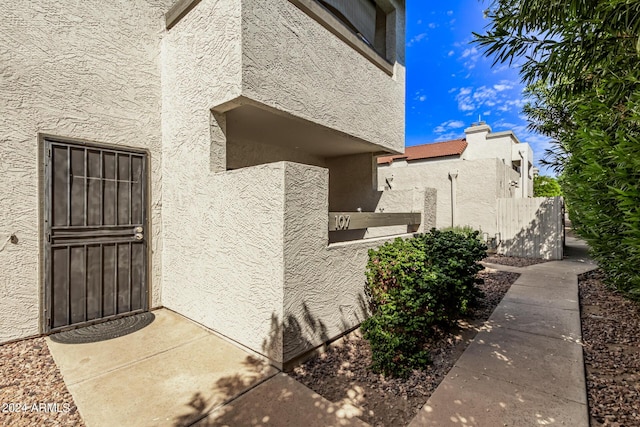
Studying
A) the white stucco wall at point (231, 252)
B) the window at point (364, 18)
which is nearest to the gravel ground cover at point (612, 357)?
the white stucco wall at point (231, 252)

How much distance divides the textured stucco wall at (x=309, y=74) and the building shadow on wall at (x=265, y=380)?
3323 mm

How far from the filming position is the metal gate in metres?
4.43

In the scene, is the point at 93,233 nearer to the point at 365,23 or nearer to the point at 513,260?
the point at 365,23

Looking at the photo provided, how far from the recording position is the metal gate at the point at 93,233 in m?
4.43

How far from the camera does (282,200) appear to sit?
3.48m

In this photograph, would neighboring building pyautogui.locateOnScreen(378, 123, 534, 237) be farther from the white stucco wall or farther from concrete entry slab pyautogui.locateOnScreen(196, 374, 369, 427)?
concrete entry slab pyautogui.locateOnScreen(196, 374, 369, 427)

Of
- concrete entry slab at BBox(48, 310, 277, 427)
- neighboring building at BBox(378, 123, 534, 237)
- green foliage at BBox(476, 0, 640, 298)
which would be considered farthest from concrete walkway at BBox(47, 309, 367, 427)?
neighboring building at BBox(378, 123, 534, 237)

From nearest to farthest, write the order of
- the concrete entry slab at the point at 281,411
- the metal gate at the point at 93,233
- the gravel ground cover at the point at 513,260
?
the concrete entry slab at the point at 281,411 < the metal gate at the point at 93,233 < the gravel ground cover at the point at 513,260

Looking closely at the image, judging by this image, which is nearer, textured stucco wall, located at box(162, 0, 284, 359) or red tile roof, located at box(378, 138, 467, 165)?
textured stucco wall, located at box(162, 0, 284, 359)

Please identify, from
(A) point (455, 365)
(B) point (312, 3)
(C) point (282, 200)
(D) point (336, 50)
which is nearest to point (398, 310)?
(A) point (455, 365)

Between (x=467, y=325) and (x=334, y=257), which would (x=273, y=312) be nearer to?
(x=334, y=257)

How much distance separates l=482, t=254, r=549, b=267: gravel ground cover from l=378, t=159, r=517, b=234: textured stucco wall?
136 cm

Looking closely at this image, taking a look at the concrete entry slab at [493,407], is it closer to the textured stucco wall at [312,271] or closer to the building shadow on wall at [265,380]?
the building shadow on wall at [265,380]

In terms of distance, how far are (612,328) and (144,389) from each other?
732 centimetres
